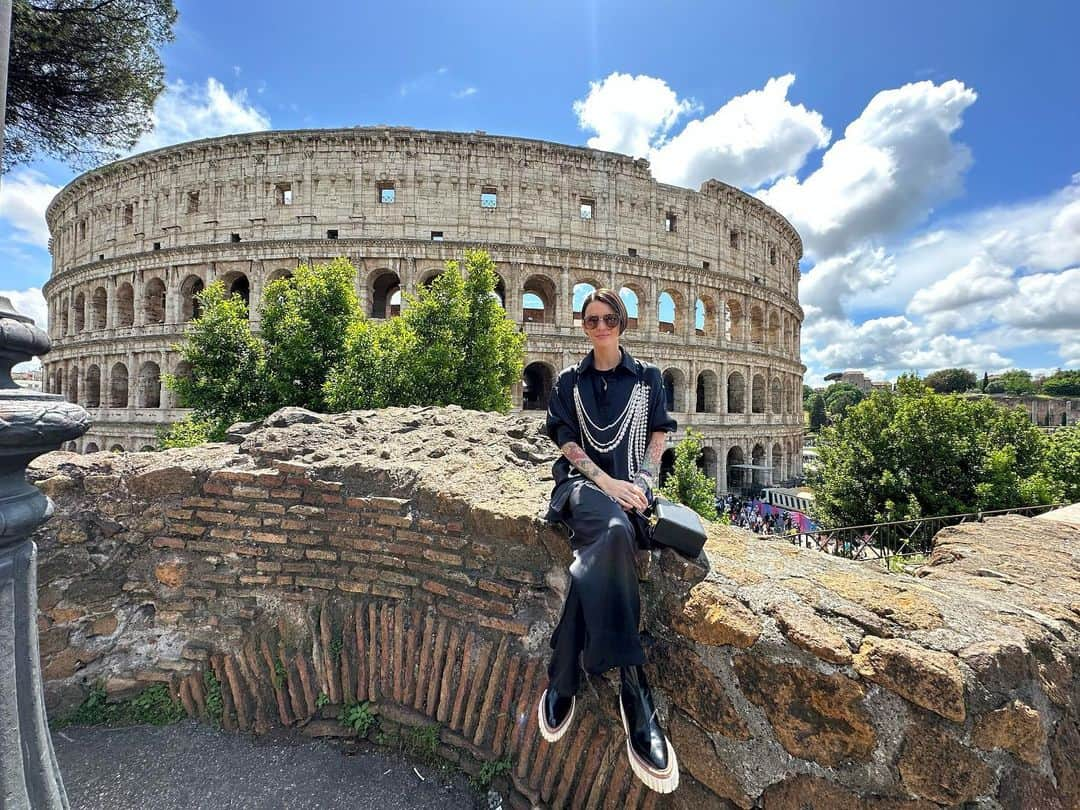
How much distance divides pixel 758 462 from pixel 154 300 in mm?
33523

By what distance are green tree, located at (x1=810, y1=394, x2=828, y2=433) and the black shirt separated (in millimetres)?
79679

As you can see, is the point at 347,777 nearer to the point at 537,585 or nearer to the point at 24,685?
the point at 537,585

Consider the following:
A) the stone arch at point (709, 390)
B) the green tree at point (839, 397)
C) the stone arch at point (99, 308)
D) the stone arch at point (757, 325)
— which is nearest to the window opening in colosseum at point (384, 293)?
the stone arch at point (99, 308)

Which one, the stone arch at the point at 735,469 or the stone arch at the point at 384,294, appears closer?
the stone arch at the point at 384,294

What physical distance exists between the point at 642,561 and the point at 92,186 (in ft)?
114

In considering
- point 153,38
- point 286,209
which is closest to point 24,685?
point 153,38

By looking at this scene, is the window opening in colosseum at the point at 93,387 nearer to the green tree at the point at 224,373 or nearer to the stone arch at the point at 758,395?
the green tree at the point at 224,373

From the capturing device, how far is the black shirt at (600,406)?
86.9 inches

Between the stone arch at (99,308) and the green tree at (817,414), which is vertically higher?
the stone arch at (99,308)

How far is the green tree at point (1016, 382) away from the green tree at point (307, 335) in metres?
109

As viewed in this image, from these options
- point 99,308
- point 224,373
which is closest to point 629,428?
→ point 224,373

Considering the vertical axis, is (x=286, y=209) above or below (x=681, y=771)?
above

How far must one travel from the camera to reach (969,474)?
12047 millimetres

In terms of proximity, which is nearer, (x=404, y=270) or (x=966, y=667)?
(x=966, y=667)
